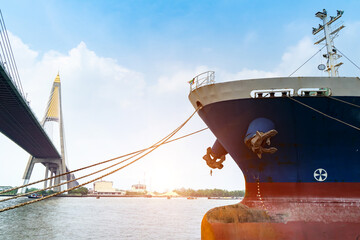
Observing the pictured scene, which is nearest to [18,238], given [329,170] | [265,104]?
[265,104]

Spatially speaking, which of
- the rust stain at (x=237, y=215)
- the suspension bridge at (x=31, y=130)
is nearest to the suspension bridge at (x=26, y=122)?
the suspension bridge at (x=31, y=130)

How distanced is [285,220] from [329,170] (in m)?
2.04

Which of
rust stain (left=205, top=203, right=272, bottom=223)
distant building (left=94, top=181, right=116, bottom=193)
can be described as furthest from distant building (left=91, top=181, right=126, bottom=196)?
rust stain (left=205, top=203, right=272, bottom=223)

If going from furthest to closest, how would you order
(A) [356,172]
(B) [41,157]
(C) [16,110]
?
(B) [41,157] → (C) [16,110] → (A) [356,172]

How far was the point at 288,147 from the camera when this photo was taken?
324 inches

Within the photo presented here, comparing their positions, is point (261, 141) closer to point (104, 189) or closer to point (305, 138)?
point (305, 138)

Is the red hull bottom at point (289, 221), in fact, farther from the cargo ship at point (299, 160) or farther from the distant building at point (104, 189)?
the distant building at point (104, 189)

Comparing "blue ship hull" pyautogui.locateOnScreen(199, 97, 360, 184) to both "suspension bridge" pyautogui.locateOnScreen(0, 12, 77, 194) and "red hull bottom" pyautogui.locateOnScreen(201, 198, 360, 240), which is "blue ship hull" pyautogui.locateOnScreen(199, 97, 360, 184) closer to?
"red hull bottom" pyautogui.locateOnScreen(201, 198, 360, 240)

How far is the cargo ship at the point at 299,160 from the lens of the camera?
7.59 meters

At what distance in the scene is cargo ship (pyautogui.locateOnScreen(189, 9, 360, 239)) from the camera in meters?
7.59

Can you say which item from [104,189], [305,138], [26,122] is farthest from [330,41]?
[104,189]

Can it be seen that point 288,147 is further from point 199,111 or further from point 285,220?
point 199,111

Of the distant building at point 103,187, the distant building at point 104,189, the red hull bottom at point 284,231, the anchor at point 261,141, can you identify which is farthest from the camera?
the distant building at point 103,187

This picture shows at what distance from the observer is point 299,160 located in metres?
8.16
